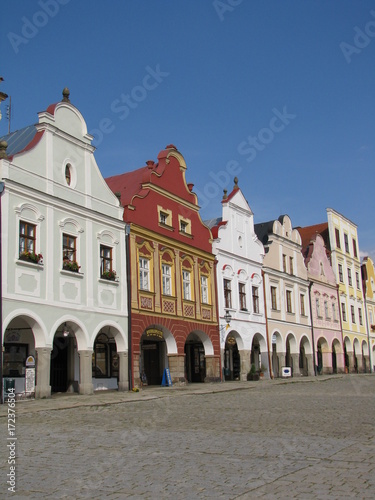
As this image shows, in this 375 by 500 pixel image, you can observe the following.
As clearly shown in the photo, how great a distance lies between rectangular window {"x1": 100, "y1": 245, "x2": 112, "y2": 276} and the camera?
85.7 ft

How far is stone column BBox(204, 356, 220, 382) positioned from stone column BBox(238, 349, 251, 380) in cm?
296

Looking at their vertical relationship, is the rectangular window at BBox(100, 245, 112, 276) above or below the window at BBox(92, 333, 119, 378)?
above

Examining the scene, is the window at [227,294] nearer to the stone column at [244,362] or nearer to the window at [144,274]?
the stone column at [244,362]

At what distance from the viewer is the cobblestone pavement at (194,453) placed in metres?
7.07

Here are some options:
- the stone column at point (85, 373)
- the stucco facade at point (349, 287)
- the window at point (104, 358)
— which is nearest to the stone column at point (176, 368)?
the window at point (104, 358)

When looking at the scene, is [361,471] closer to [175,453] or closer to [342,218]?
[175,453]

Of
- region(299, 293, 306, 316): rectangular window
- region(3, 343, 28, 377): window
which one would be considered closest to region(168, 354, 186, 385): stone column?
region(3, 343, 28, 377): window

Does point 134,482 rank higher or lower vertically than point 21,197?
lower

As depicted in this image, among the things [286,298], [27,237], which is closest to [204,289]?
[286,298]

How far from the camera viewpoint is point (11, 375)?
22953 mm

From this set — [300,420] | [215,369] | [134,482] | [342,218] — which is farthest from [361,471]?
[342,218]

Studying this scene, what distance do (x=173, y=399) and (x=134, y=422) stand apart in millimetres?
7350

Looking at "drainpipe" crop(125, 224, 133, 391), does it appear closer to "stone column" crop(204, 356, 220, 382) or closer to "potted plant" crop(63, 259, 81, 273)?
"potted plant" crop(63, 259, 81, 273)

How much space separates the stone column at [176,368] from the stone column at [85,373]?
6498mm
